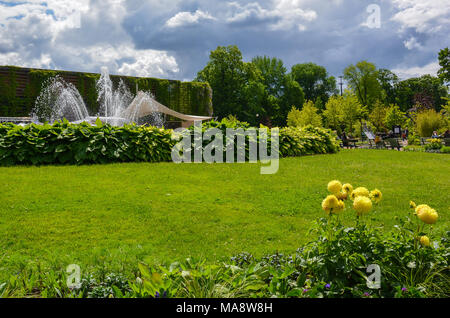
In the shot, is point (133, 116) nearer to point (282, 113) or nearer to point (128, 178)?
point (128, 178)

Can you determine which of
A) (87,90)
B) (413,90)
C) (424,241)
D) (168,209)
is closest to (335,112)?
(87,90)

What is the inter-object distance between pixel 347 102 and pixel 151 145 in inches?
1020

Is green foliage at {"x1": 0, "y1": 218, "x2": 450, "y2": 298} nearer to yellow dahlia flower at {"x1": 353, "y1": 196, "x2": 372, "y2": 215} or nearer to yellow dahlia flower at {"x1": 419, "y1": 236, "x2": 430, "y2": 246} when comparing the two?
yellow dahlia flower at {"x1": 419, "y1": 236, "x2": 430, "y2": 246}

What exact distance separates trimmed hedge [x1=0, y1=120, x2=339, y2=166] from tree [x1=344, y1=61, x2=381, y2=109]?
153 feet

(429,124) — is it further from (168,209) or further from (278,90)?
(278,90)

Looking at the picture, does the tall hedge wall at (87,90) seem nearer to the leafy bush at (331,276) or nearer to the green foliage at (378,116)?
the green foliage at (378,116)

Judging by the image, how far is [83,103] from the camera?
26.7 meters

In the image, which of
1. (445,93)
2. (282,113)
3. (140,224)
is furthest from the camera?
(445,93)

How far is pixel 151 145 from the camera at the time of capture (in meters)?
9.44

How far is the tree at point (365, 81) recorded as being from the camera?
165 ft

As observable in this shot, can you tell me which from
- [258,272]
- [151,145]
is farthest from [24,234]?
[151,145]

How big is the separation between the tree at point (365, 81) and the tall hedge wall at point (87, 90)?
90.0 ft

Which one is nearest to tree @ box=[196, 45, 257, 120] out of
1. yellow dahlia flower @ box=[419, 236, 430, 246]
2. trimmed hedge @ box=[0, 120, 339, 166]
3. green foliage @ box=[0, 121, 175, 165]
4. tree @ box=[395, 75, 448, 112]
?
tree @ box=[395, 75, 448, 112]

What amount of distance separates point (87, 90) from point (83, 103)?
3.96 ft
